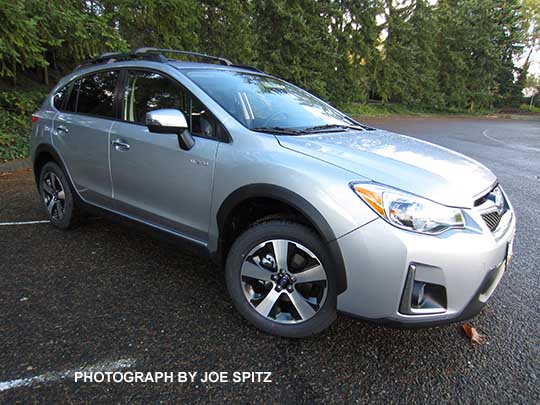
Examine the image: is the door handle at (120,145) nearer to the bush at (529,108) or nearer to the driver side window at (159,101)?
the driver side window at (159,101)

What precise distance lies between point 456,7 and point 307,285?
120 feet

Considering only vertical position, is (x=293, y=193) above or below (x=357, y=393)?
above

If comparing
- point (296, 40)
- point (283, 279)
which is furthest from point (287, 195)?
point (296, 40)

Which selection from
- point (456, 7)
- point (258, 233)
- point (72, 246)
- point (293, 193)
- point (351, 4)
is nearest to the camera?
point (293, 193)

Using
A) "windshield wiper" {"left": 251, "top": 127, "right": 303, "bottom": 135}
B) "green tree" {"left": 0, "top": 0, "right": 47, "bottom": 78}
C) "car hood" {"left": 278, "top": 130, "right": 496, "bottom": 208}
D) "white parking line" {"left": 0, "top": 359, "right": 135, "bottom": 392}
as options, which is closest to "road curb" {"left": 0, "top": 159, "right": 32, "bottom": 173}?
"green tree" {"left": 0, "top": 0, "right": 47, "bottom": 78}

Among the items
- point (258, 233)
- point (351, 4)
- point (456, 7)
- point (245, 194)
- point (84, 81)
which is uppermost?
point (456, 7)

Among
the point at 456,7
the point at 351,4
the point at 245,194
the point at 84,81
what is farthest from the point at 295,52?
the point at 456,7

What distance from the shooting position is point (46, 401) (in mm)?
1653

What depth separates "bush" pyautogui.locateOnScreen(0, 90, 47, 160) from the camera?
669 centimetres

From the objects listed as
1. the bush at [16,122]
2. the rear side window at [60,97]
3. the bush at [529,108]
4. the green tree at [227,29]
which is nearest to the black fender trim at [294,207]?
the rear side window at [60,97]

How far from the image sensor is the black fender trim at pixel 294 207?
6.01ft

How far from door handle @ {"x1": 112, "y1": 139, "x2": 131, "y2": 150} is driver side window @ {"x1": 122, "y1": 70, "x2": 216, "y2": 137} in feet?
0.62

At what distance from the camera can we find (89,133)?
10.0ft

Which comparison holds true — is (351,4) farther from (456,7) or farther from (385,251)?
(385,251)
